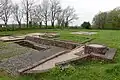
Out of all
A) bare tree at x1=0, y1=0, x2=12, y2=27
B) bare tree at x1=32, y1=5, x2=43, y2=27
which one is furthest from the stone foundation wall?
bare tree at x1=32, y1=5, x2=43, y2=27

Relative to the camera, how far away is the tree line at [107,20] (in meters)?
38.7

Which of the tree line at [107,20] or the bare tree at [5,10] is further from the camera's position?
the tree line at [107,20]

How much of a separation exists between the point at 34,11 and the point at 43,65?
35.4 m

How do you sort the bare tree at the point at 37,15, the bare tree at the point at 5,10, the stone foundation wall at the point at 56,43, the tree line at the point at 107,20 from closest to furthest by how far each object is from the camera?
the stone foundation wall at the point at 56,43
the bare tree at the point at 5,10
the tree line at the point at 107,20
the bare tree at the point at 37,15

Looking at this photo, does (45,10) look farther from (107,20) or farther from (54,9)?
(107,20)

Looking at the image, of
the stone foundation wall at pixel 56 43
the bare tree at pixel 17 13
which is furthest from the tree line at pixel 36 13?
the stone foundation wall at pixel 56 43

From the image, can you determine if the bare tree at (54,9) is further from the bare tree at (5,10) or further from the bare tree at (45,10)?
the bare tree at (5,10)

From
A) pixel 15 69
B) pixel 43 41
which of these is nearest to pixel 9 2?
pixel 43 41

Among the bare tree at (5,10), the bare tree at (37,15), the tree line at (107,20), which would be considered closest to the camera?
the bare tree at (5,10)

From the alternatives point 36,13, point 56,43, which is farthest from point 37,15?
point 56,43

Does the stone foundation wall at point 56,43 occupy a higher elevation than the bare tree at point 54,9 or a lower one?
lower

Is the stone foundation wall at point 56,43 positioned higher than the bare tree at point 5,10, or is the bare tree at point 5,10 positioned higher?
the bare tree at point 5,10

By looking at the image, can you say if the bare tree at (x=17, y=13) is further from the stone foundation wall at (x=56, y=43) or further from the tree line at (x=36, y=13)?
the stone foundation wall at (x=56, y=43)

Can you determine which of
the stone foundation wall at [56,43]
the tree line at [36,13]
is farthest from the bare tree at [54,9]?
the stone foundation wall at [56,43]
